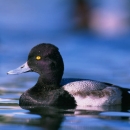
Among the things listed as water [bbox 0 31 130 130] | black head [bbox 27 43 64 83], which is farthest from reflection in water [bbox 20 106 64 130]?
black head [bbox 27 43 64 83]

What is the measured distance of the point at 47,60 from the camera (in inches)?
428

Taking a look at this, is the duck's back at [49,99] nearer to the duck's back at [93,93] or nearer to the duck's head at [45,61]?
the duck's back at [93,93]

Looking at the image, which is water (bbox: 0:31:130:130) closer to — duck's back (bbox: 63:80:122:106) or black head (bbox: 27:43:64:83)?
duck's back (bbox: 63:80:122:106)

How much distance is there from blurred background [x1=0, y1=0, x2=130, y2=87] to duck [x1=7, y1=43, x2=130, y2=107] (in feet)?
11.8

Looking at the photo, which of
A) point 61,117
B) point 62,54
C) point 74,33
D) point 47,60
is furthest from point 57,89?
point 74,33

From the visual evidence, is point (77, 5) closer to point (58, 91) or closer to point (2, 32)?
point (2, 32)

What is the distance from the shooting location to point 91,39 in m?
22.7

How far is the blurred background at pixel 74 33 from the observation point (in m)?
16.9

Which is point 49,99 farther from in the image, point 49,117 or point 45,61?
point 49,117

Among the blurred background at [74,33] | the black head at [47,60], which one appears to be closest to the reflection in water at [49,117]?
the black head at [47,60]

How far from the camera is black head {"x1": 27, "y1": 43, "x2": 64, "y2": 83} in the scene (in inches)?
425

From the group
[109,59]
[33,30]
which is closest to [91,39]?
[33,30]

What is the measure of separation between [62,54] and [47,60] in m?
8.29

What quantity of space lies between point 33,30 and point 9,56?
6478 mm
